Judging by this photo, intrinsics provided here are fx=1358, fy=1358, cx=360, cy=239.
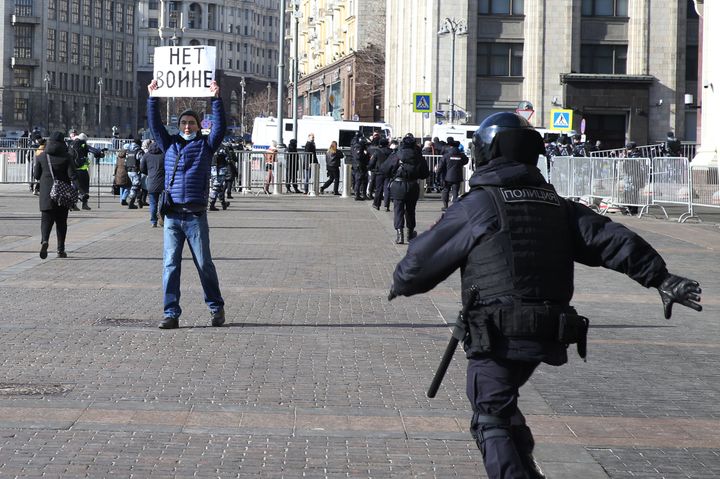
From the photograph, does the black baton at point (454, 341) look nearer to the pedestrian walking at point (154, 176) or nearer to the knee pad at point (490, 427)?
the knee pad at point (490, 427)

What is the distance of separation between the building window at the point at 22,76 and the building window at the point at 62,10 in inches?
352

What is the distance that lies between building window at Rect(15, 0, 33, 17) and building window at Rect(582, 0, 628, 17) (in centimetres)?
9586

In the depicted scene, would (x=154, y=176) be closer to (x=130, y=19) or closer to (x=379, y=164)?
(x=379, y=164)

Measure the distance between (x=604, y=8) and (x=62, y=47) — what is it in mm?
99492

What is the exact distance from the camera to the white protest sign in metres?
18.1

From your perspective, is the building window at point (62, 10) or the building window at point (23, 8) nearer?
the building window at point (23, 8)

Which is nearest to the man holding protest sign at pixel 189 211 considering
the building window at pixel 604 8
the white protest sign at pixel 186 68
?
the white protest sign at pixel 186 68

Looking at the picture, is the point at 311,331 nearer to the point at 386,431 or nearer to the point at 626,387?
the point at 626,387

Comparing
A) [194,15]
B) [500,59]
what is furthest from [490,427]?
[194,15]

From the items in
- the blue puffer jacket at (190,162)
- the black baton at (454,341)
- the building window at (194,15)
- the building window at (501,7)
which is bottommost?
the black baton at (454,341)

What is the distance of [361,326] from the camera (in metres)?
11.3

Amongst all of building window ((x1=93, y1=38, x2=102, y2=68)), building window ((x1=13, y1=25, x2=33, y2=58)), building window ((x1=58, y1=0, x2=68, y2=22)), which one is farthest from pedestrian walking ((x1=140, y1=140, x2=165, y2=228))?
building window ((x1=93, y1=38, x2=102, y2=68))

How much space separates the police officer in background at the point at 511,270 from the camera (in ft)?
16.3

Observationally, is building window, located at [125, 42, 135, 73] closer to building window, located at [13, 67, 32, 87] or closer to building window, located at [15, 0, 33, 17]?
building window, located at [15, 0, 33, 17]
